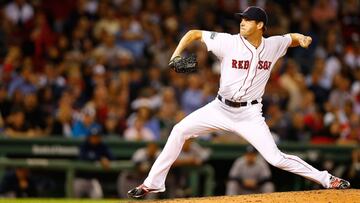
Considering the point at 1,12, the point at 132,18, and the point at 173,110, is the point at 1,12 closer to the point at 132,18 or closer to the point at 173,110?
the point at 132,18

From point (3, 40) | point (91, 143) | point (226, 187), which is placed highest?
point (3, 40)

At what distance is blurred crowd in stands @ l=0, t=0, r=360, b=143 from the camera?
1518 cm

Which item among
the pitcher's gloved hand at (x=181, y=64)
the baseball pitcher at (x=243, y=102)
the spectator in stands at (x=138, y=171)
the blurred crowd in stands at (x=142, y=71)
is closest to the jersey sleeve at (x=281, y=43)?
the baseball pitcher at (x=243, y=102)

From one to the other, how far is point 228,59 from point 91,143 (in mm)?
5502

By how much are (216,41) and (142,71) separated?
25.6 feet

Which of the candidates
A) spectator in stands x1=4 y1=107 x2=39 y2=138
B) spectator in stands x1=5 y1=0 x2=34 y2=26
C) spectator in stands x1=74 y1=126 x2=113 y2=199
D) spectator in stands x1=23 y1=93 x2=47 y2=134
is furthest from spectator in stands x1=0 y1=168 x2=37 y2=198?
spectator in stands x1=5 y1=0 x2=34 y2=26

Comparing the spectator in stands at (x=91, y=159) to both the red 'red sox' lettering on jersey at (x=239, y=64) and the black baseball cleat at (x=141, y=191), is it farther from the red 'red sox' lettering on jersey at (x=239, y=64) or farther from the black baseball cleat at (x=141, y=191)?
the red 'red sox' lettering on jersey at (x=239, y=64)

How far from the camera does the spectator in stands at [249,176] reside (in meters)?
14.0

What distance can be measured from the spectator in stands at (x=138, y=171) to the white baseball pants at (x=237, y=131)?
4.70m

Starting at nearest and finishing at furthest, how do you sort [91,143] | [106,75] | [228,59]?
[228,59] < [91,143] < [106,75]

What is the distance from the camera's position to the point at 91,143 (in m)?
14.1

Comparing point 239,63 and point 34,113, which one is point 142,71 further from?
point 239,63

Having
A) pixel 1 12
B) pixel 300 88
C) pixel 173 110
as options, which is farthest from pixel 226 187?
pixel 1 12

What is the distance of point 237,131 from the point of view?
910cm
